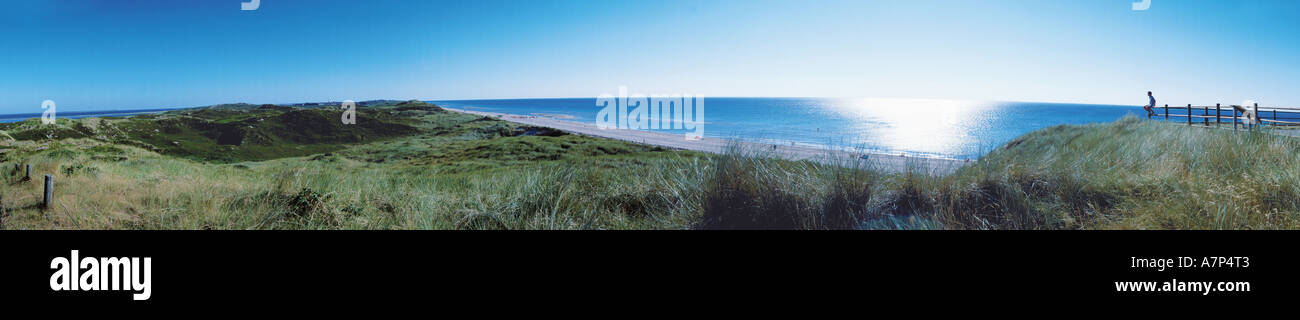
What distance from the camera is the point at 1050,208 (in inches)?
178

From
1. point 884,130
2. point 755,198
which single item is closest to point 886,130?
point 884,130

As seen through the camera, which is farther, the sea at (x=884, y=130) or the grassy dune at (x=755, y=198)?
the sea at (x=884, y=130)

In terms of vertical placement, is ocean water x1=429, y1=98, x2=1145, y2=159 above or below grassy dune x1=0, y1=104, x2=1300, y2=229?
above

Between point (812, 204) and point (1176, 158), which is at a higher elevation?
point (1176, 158)

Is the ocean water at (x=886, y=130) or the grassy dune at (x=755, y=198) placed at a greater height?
the ocean water at (x=886, y=130)

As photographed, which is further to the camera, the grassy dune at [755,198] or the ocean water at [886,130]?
the ocean water at [886,130]

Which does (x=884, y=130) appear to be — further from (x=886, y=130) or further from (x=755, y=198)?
(x=755, y=198)

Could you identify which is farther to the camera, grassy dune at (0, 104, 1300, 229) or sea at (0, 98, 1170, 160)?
sea at (0, 98, 1170, 160)

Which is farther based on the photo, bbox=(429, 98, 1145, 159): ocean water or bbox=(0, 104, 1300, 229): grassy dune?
bbox=(429, 98, 1145, 159): ocean water

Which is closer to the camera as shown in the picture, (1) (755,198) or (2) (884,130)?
(1) (755,198)
